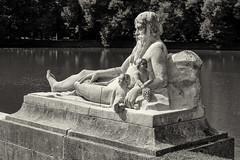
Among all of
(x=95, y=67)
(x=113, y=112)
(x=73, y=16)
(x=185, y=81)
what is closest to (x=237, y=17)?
(x=73, y=16)

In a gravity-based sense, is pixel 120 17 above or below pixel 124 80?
above

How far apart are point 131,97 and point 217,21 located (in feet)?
127

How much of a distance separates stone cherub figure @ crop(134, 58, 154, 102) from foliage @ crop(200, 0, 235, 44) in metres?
37.0

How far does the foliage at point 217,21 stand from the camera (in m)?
42.4

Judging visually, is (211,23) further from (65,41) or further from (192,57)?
(192,57)

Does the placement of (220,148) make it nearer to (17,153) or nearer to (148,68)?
(148,68)

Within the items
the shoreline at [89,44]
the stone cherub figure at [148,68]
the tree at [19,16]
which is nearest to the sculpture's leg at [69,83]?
the stone cherub figure at [148,68]

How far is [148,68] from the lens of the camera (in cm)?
648

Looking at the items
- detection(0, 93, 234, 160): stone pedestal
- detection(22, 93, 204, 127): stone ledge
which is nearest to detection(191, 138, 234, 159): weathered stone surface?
detection(0, 93, 234, 160): stone pedestal

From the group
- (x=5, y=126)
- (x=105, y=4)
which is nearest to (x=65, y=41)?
(x=105, y=4)

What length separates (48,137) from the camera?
6773 millimetres

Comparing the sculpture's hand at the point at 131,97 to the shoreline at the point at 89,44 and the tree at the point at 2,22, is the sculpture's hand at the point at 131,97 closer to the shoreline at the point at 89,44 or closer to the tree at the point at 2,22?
the shoreline at the point at 89,44

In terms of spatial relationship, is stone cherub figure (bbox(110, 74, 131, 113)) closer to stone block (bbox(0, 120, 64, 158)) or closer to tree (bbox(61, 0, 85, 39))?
stone block (bbox(0, 120, 64, 158))

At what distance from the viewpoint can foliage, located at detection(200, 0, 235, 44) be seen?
42375mm
